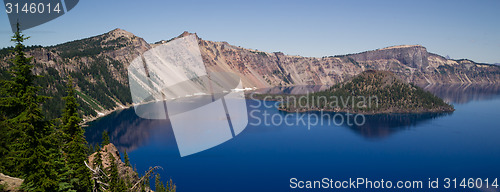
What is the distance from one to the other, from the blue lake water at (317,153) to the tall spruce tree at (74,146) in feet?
158

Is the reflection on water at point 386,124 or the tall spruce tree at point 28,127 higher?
the tall spruce tree at point 28,127

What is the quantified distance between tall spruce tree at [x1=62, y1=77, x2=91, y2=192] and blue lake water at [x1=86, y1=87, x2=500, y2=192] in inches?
1896

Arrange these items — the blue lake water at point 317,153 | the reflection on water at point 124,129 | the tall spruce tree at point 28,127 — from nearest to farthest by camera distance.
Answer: the tall spruce tree at point 28,127
the blue lake water at point 317,153
the reflection on water at point 124,129

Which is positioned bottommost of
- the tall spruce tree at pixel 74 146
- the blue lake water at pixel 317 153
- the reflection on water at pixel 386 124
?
the blue lake water at pixel 317 153

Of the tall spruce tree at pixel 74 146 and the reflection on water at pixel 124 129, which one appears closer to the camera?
the tall spruce tree at pixel 74 146

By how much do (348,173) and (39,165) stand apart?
82.7 metres

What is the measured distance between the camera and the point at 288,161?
10250 centimetres

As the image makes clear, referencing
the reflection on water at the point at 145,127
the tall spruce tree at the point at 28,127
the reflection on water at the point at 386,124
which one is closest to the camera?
the tall spruce tree at the point at 28,127

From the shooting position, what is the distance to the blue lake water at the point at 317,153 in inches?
3460

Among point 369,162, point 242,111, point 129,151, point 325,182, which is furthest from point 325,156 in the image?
point 242,111

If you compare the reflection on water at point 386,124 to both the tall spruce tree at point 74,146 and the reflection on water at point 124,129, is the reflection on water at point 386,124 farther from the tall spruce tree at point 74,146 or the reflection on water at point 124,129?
the tall spruce tree at point 74,146

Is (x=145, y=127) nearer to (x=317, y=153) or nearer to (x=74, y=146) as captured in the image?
(x=317, y=153)

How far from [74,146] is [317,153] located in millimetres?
93734

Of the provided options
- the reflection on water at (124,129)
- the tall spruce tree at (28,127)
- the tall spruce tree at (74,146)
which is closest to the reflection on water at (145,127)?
the reflection on water at (124,129)
